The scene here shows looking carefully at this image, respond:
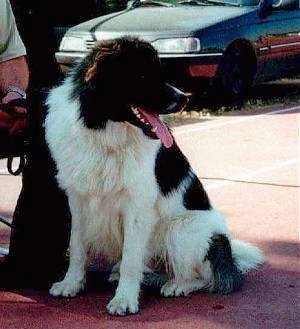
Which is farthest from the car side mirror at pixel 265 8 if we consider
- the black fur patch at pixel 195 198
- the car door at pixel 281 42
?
the black fur patch at pixel 195 198

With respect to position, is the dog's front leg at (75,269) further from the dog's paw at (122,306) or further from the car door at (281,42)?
the car door at (281,42)

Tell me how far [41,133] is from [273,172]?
377 cm

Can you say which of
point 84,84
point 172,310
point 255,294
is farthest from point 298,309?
point 84,84

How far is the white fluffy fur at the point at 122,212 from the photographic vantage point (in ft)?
14.5

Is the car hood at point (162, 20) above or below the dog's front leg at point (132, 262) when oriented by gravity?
below

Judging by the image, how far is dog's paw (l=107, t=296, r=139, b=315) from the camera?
4.45m

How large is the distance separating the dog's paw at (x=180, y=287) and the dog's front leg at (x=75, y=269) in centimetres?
50

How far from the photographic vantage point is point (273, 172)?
8.09 m

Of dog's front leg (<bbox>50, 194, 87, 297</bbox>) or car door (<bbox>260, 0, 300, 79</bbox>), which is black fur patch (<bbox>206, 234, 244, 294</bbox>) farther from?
car door (<bbox>260, 0, 300, 79</bbox>)

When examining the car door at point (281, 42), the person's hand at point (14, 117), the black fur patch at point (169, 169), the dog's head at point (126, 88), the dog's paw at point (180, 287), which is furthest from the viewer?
the car door at point (281, 42)

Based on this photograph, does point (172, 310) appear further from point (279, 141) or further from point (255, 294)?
point (279, 141)

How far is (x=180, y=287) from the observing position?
15.5ft

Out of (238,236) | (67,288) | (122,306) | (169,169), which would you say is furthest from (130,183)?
(238,236)

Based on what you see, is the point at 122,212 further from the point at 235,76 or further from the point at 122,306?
the point at 235,76
